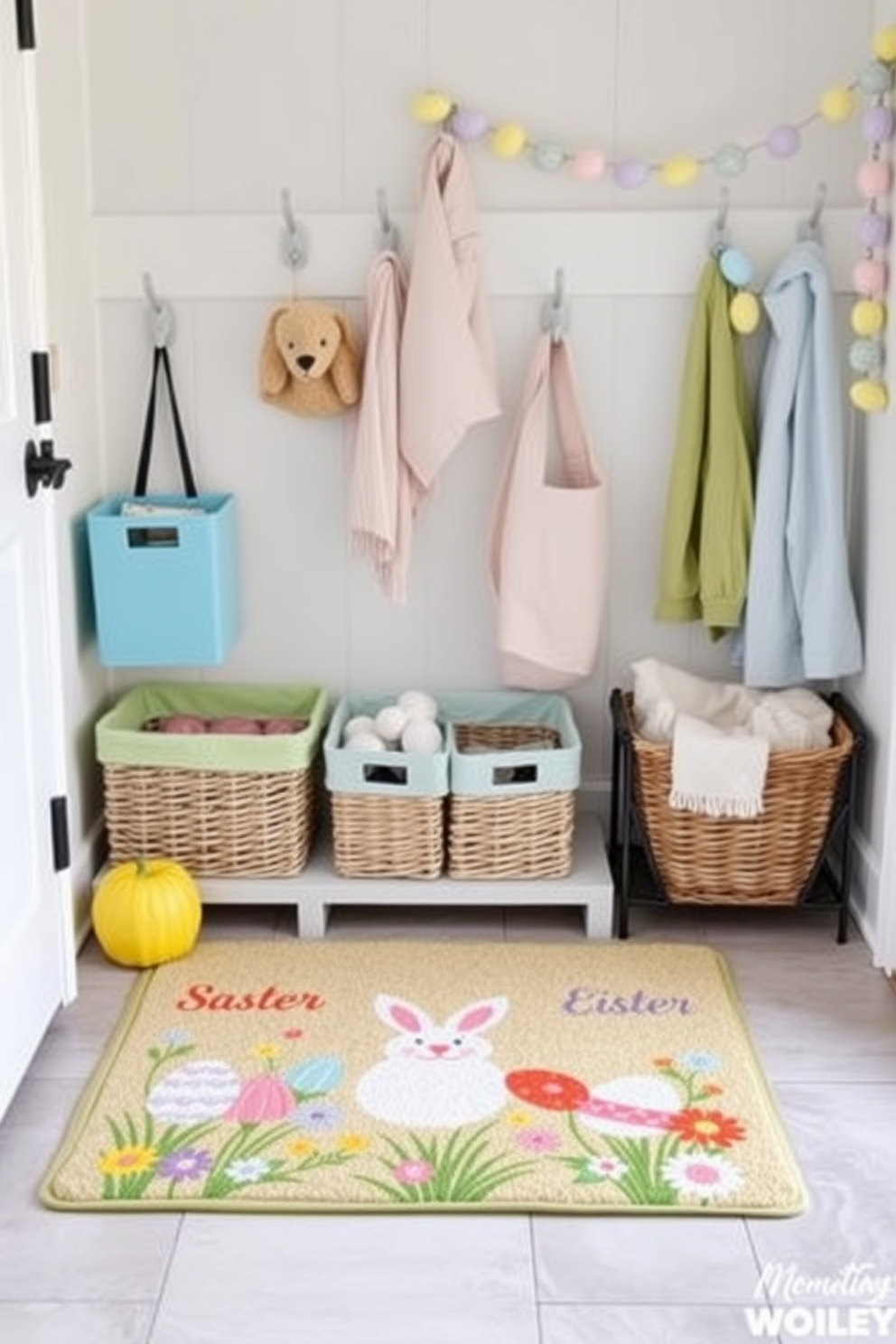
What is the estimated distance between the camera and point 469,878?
3.20 m

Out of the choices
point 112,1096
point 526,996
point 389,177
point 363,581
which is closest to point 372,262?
point 389,177

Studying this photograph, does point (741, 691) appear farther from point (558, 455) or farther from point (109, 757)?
point (109, 757)

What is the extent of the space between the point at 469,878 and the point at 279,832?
1.19 feet

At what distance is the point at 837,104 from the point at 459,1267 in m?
2.09

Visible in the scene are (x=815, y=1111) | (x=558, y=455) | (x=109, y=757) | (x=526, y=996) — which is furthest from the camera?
(x=558, y=455)

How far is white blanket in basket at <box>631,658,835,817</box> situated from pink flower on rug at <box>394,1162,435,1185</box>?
94 centimetres

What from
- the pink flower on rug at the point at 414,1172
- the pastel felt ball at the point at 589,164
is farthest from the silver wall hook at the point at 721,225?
the pink flower on rug at the point at 414,1172

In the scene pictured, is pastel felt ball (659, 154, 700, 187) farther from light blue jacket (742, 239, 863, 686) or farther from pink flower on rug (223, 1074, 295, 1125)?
pink flower on rug (223, 1074, 295, 1125)

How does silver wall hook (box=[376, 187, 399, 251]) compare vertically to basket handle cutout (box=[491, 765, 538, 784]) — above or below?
above

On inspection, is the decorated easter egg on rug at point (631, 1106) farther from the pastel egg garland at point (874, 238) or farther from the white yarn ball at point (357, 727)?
the pastel egg garland at point (874, 238)

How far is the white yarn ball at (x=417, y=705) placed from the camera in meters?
3.25

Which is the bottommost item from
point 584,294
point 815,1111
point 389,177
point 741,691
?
point 815,1111

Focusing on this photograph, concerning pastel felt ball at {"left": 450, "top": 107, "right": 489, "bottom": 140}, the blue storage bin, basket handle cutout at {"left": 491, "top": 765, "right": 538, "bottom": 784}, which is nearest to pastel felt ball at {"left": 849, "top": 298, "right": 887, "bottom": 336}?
pastel felt ball at {"left": 450, "top": 107, "right": 489, "bottom": 140}

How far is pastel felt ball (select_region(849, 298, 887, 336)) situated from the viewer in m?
3.02
